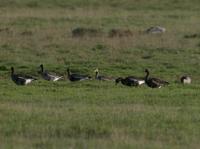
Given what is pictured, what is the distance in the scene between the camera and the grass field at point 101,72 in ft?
42.8

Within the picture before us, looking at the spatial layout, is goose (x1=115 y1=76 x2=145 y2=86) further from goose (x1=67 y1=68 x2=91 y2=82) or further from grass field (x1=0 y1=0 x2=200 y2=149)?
goose (x1=67 y1=68 x2=91 y2=82)

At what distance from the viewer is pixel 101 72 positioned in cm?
2347

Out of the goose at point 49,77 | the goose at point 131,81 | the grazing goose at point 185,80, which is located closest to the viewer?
the goose at point 131,81

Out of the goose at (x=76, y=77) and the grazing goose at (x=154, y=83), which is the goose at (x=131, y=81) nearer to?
the grazing goose at (x=154, y=83)

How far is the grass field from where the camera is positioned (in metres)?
13.0

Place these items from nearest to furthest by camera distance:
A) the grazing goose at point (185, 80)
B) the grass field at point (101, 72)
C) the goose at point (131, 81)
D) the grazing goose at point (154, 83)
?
the grass field at point (101, 72) < the grazing goose at point (154, 83) < the goose at point (131, 81) < the grazing goose at point (185, 80)

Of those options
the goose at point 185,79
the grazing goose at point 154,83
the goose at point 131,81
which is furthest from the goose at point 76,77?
the goose at point 185,79

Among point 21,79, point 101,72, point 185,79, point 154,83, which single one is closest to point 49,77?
point 21,79

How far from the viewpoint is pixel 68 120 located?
1430cm

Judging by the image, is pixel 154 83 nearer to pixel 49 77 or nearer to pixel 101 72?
pixel 49 77

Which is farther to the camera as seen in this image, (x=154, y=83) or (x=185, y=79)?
(x=185, y=79)

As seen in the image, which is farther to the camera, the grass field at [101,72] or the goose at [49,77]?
the goose at [49,77]

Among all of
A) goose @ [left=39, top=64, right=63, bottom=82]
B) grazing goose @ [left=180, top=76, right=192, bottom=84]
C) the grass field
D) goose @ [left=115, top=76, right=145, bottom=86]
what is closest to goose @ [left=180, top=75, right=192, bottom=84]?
grazing goose @ [left=180, top=76, right=192, bottom=84]

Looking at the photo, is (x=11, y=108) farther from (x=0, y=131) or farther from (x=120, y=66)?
(x=120, y=66)
